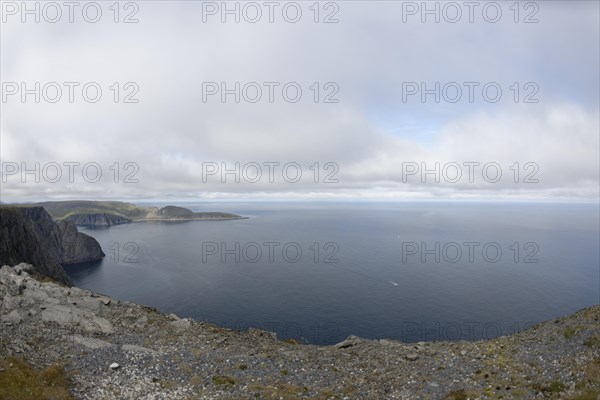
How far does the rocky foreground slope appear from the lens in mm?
25891

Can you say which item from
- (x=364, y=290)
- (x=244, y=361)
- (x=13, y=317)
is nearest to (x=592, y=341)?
(x=244, y=361)

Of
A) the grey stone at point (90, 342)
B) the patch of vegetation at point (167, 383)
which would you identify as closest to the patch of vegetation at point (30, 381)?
the grey stone at point (90, 342)

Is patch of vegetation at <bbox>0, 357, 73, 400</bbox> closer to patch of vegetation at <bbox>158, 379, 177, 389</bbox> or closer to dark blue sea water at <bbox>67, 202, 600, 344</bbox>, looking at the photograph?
patch of vegetation at <bbox>158, 379, 177, 389</bbox>

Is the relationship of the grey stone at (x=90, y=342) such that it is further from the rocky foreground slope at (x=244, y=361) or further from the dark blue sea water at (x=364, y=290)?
the dark blue sea water at (x=364, y=290)

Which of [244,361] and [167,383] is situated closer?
[167,383]

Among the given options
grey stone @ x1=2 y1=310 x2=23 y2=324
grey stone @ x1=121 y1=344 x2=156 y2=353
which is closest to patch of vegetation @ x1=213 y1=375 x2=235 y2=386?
grey stone @ x1=121 y1=344 x2=156 y2=353

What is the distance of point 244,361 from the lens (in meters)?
31.4

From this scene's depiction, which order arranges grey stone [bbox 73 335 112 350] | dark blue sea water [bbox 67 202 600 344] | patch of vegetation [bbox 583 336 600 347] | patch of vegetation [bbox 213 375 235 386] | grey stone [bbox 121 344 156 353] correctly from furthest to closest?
dark blue sea water [bbox 67 202 600 344] → grey stone [bbox 73 335 112 350] → grey stone [bbox 121 344 156 353] → patch of vegetation [bbox 583 336 600 347] → patch of vegetation [bbox 213 375 235 386]

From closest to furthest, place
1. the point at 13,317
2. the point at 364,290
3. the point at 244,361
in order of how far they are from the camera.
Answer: the point at 244,361 → the point at 13,317 → the point at 364,290

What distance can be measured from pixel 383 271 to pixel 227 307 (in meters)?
79.9

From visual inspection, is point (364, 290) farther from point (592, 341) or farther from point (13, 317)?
point (13, 317)

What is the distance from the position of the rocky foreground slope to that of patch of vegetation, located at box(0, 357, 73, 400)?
11 cm

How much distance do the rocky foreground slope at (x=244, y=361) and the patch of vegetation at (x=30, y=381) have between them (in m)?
0.11

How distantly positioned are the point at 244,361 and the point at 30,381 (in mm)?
16412
